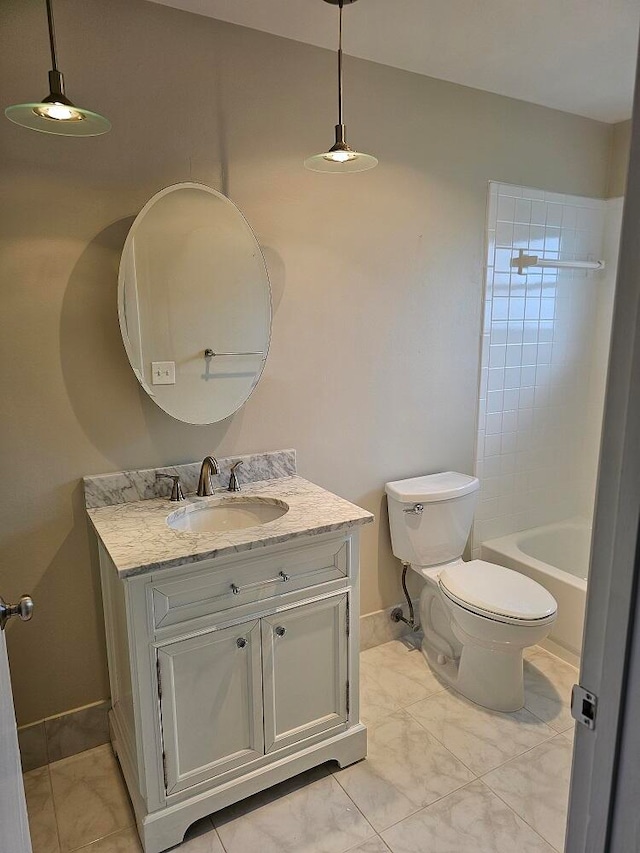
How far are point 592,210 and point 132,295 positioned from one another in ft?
7.82

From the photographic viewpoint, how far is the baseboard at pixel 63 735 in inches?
75.1

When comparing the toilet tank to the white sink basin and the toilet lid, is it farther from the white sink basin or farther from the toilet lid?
the white sink basin

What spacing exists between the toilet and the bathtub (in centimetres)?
26

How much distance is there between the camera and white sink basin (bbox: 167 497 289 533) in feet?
6.39

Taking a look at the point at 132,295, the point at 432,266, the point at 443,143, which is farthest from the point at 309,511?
the point at 443,143

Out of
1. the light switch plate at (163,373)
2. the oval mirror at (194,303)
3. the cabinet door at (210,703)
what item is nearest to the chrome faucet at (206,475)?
the oval mirror at (194,303)

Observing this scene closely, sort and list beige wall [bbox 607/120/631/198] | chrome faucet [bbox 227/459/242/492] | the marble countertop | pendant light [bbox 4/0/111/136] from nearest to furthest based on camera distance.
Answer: pendant light [bbox 4/0/111/136] < the marble countertop < chrome faucet [bbox 227/459/242/492] < beige wall [bbox 607/120/631/198]

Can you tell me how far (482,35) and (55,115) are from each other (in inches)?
58.4

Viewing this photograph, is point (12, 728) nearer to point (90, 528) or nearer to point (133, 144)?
point (90, 528)

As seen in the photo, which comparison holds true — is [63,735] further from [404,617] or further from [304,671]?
[404,617]

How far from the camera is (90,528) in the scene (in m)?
1.92

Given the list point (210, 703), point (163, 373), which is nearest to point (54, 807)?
point (210, 703)

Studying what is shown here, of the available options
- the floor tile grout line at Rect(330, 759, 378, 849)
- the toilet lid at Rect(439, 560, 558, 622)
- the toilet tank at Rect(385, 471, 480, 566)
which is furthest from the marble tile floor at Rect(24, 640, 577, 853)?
the toilet tank at Rect(385, 471, 480, 566)

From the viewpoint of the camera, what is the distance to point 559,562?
3078 millimetres
